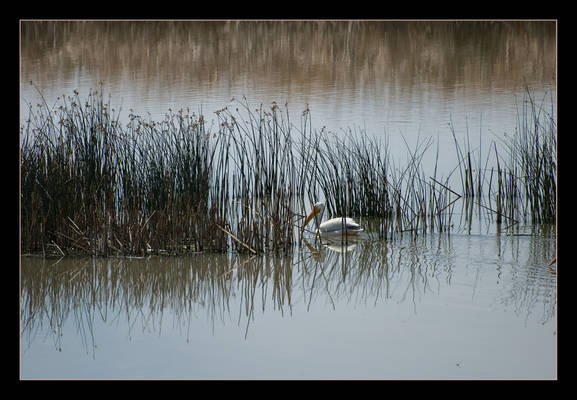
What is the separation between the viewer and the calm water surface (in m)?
3.04

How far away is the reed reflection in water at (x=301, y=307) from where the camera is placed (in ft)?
9.89

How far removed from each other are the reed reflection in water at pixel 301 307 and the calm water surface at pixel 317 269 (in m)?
0.01

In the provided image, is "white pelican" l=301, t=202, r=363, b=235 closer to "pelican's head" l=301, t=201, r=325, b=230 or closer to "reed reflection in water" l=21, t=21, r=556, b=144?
"pelican's head" l=301, t=201, r=325, b=230

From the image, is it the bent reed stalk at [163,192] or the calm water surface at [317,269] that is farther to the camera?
the bent reed stalk at [163,192]

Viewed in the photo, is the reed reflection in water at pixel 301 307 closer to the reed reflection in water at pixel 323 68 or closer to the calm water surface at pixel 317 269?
the calm water surface at pixel 317 269

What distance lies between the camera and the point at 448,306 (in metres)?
3.60

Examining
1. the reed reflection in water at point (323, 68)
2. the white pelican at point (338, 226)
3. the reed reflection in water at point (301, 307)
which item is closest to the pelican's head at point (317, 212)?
the white pelican at point (338, 226)

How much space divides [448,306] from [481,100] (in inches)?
143

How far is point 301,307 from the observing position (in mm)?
3684

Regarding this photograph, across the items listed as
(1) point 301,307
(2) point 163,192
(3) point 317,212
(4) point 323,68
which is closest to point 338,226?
(3) point 317,212

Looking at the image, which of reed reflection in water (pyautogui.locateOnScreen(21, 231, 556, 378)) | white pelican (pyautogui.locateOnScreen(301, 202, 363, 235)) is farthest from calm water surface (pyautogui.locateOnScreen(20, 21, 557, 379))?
white pelican (pyautogui.locateOnScreen(301, 202, 363, 235))

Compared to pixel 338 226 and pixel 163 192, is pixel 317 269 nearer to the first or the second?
pixel 338 226

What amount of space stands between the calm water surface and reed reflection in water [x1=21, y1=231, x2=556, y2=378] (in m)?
0.01

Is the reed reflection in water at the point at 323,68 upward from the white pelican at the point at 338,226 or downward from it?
upward
